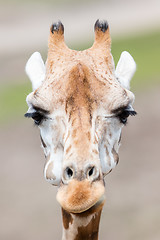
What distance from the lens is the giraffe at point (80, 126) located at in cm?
391

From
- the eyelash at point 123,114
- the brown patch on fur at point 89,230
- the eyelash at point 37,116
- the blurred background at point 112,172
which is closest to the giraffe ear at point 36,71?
the eyelash at point 37,116

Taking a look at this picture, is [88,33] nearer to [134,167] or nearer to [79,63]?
[134,167]

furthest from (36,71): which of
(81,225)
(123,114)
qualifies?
(81,225)

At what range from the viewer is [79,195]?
382 cm

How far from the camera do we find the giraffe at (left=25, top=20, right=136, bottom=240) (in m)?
3.91

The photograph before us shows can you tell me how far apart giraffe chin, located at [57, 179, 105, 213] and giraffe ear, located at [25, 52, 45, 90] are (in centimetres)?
132

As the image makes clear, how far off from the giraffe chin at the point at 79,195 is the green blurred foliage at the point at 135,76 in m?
13.0

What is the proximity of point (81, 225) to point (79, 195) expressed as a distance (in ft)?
1.70

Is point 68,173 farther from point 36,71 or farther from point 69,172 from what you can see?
point 36,71

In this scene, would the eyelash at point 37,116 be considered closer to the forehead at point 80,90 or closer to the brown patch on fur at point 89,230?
the forehead at point 80,90
